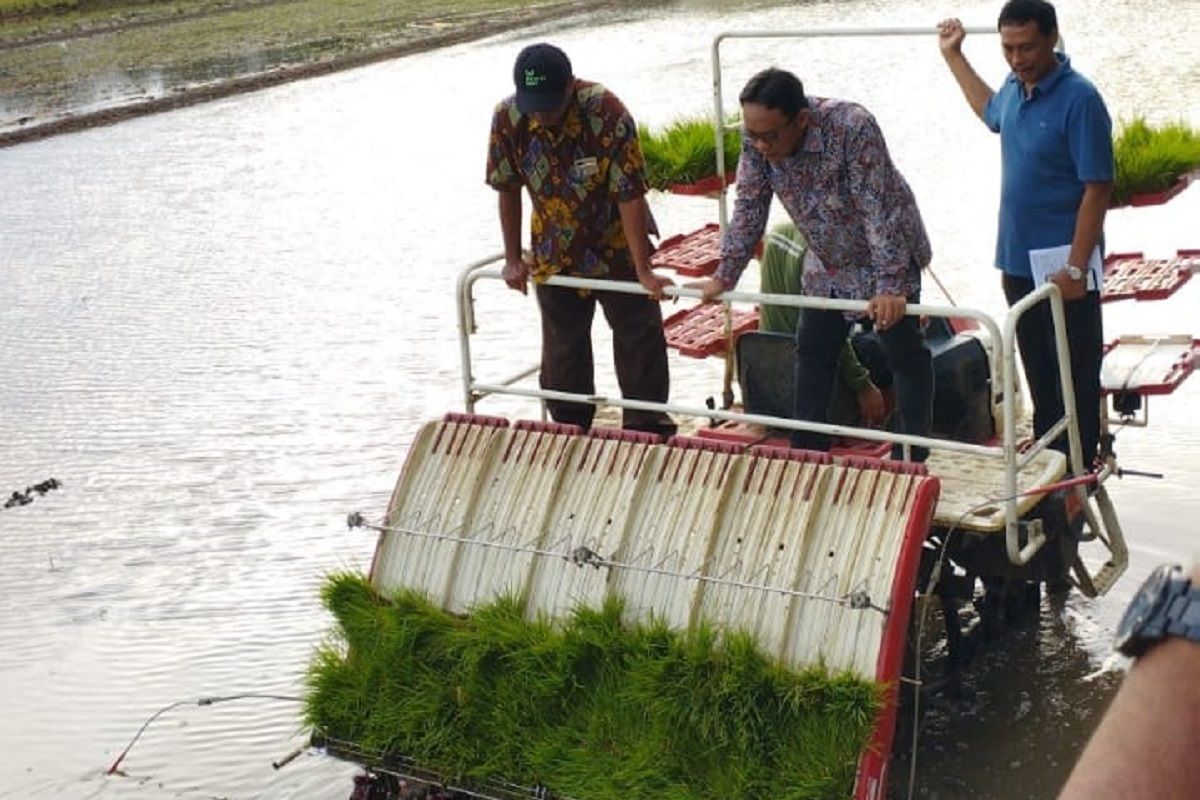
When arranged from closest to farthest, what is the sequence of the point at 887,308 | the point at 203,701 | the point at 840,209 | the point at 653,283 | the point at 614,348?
1. the point at 887,308
2. the point at 840,209
3. the point at 653,283
4. the point at 614,348
5. the point at 203,701

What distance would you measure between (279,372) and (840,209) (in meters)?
6.24

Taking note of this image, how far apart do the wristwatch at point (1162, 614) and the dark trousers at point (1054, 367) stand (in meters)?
4.47

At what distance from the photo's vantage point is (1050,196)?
623 cm

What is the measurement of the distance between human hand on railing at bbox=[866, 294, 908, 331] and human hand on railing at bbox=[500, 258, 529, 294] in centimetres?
140

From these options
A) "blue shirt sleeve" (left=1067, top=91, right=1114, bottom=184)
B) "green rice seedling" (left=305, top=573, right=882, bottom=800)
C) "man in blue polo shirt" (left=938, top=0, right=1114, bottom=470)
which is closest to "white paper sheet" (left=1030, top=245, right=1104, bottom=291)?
"man in blue polo shirt" (left=938, top=0, right=1114, bottom=470)

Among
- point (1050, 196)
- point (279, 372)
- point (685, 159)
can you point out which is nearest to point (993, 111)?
point (1050, 196)

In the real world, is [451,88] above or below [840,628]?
above

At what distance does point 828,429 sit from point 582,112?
147 cm

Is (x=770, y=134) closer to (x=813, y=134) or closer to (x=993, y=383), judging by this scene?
(x=813, y=134)

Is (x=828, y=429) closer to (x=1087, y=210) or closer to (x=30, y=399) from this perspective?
(x=1087, y=210)

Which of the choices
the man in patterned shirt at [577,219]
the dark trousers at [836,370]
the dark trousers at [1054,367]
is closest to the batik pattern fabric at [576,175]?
the man in patterned shirt at [577,219]

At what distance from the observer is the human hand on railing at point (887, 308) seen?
564 centimetres

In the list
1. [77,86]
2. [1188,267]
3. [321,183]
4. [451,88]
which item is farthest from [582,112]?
[77,86]

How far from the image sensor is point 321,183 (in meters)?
17.5
